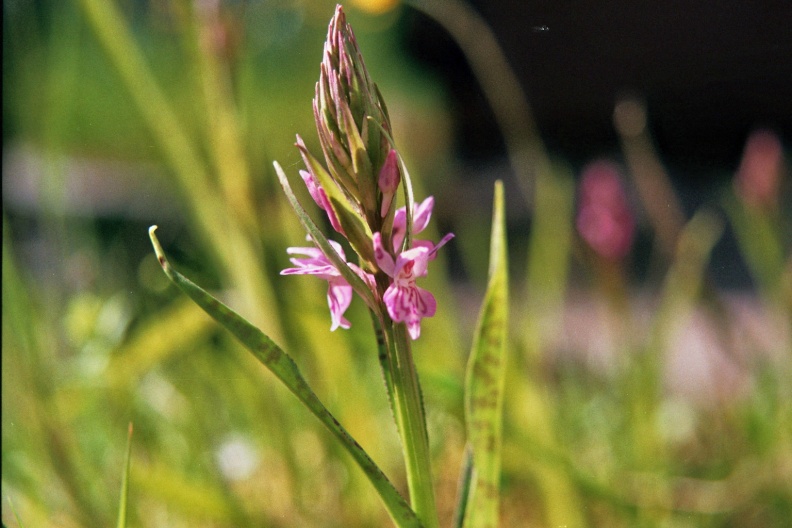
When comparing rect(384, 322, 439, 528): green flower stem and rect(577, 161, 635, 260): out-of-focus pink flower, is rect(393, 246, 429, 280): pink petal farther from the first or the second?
rect(577, 161, 635, 260): out-of-focus pink flower

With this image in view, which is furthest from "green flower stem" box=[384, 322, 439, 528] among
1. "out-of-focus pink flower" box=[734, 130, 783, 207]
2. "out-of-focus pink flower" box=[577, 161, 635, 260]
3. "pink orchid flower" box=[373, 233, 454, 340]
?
"out-of-focus pink flower" box=[734, 130, 783, 207]

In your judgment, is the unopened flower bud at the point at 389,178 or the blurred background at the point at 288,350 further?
the blurred background at the point at 288,350

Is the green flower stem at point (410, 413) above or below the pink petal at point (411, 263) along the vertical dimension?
below

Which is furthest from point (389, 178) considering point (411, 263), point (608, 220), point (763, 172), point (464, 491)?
point (763, 172)

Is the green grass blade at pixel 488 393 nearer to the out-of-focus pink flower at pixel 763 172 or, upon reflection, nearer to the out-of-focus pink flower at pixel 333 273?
the out-of-focus pink flower at pixel 333 273

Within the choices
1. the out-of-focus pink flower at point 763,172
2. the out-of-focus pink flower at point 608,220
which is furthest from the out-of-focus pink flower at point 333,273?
the out-of-focus pink flower at point 763,172

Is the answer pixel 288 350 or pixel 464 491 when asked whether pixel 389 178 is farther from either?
pixel 288 350
